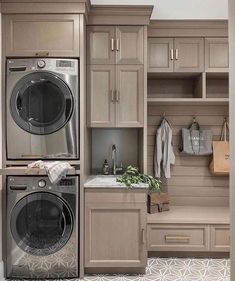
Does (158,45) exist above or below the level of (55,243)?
above

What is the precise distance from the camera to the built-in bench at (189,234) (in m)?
3.32

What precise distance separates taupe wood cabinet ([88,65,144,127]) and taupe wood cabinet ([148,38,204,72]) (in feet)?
1.31

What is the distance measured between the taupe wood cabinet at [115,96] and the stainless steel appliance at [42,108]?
0.41m

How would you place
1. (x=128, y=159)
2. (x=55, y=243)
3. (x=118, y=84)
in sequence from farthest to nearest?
(x=128, y=159) < (x=118, y=84) < (x=55, y=243)

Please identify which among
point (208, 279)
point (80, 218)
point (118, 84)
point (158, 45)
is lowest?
point (208, 279)

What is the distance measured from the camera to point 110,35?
333 centimetres

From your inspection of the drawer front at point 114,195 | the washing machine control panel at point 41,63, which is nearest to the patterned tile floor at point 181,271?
the drawer front at point 114,195

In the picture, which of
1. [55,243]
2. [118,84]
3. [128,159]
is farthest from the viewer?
→ [128,159]

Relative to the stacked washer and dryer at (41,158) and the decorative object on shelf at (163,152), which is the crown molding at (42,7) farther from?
the decorative object on shelf at (163,152)

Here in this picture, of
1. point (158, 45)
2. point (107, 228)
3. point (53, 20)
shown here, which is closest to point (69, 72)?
point (53, 20)

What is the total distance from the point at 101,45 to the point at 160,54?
0.70m

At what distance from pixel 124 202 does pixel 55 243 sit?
0.71 meters

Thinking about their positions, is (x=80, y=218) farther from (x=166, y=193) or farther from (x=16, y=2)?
(x=16, y=2)

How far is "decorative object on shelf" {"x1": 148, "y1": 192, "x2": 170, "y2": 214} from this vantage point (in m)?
3.66
